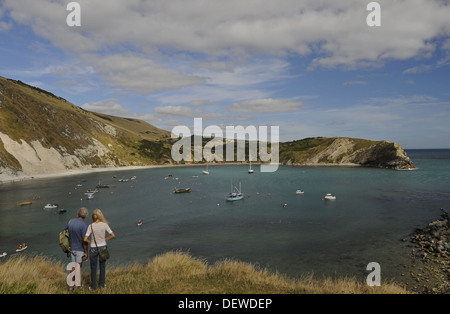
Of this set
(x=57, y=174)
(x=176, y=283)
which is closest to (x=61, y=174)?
(x=57, y=174)

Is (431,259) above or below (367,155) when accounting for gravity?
below

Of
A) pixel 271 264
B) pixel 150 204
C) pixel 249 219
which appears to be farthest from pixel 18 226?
pixel 271 264

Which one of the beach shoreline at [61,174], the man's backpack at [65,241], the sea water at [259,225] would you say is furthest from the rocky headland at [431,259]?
the beach shoreline at [61,174]

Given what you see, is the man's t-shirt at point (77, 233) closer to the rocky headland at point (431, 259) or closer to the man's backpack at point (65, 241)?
the man's backpack at point (65, 241)

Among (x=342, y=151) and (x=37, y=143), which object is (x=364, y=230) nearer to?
(x=37, y=143)

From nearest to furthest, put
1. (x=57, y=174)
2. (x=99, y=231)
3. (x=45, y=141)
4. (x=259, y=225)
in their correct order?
(x=99, y=231) < (x=259, y=225) < (x=57, y=174) < (x=45, y=141)

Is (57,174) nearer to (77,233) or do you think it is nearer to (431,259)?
(77,233)
